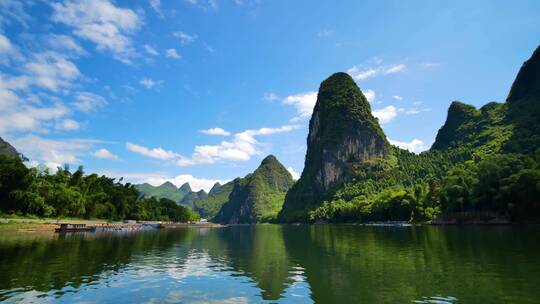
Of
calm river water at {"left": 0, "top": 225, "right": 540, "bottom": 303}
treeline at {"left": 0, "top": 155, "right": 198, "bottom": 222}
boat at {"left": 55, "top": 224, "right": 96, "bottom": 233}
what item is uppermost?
treeline at {"left": 0, "top": 155, "right": 198, "bottom": 222}

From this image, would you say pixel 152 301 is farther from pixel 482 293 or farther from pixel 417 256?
pixel 417 256

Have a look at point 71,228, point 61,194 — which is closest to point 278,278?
point 71,228

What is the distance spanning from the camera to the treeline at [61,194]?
92.0 m

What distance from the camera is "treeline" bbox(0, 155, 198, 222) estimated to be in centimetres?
9200

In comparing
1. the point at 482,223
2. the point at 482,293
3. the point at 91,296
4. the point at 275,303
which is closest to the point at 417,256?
the point at 482,293

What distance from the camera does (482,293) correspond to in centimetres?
2361

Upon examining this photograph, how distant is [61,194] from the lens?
381 feet

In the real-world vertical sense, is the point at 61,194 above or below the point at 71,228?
above

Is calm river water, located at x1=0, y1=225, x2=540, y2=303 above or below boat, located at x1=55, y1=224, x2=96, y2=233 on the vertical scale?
below

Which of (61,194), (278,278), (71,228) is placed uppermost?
(61,194)

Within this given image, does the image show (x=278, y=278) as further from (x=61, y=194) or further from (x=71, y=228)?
(x=61, y=194)

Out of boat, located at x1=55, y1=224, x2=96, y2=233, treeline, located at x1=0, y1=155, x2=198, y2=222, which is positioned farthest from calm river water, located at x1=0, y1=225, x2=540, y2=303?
treeline, located at x1=0, y1=155, x2=198, y2=222

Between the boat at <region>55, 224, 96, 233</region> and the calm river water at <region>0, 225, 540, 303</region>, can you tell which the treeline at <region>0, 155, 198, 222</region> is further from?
the calm river water at <region>0, 225, 540, 303</region>

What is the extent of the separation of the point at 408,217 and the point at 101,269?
15191 cm
